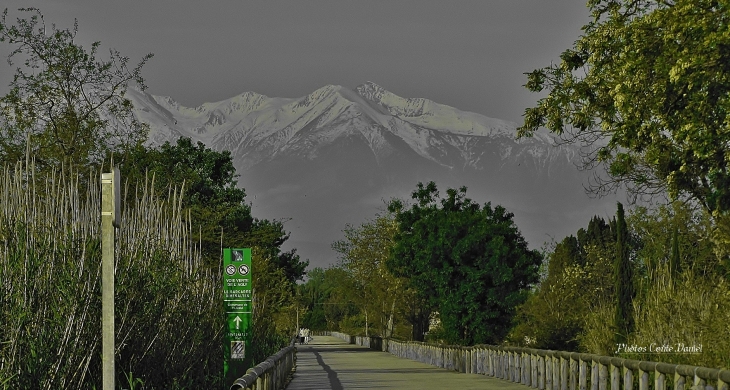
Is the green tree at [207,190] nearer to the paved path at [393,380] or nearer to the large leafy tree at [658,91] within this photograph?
the paved path at [393,380]

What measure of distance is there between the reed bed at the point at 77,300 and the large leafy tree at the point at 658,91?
33.8 ft

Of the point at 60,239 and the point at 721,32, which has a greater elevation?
the point at 721,32

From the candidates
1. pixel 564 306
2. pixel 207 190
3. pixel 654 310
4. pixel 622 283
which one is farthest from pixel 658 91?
pixel 207 190

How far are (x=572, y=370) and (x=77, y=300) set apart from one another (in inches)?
542

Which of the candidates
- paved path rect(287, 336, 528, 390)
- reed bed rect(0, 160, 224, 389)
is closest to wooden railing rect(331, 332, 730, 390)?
paved path rect(287, 336, 528, 390)

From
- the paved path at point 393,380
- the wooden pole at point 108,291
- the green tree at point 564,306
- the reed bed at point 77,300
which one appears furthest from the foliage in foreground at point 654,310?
the wooden pole at point 108,291

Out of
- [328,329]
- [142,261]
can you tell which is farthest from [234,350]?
[328,329]

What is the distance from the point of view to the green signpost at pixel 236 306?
24781 millimetres

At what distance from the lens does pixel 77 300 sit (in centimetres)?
1563

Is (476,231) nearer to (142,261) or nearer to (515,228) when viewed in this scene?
(515,228)

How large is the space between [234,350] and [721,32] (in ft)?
37.0

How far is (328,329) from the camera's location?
19712 cm

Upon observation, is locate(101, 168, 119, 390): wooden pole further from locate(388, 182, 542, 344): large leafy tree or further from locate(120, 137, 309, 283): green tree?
locate(388, 182, 542, 344): large leafy tree

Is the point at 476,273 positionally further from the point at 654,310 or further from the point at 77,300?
the point at 77,300
